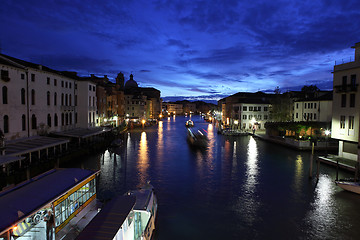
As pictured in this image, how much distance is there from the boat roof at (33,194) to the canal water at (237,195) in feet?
19.4

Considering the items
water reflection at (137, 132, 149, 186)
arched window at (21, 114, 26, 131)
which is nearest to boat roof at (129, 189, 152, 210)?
water reflection at (137, 132, 149, 186)

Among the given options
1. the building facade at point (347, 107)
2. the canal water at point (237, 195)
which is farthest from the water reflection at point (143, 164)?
the building facade at point (347, 107)

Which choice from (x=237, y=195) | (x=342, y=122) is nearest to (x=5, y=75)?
(x=237, y=195)

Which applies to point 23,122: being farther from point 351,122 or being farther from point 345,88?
point 351,122

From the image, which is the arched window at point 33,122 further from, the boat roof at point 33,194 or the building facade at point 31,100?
the boat roof at point 33,194

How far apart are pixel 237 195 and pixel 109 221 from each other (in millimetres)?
13540

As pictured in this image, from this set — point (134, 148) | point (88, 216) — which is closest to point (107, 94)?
point (134, 148)

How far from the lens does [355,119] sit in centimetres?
2734

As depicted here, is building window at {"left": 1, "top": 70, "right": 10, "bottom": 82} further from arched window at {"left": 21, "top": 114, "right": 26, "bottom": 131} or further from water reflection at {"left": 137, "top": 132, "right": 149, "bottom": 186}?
water reflection at {"left": 137, "top": 132, "right": 149, "bottom": 186}

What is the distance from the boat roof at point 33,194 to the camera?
9.20 metres

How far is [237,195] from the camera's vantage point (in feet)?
69.7

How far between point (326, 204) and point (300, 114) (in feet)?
157

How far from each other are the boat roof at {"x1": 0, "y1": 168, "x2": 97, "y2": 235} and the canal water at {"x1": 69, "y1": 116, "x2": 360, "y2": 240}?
5907 millimetres

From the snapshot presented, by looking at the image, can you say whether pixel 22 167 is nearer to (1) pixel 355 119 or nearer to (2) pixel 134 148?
(2) pixel 134 148
